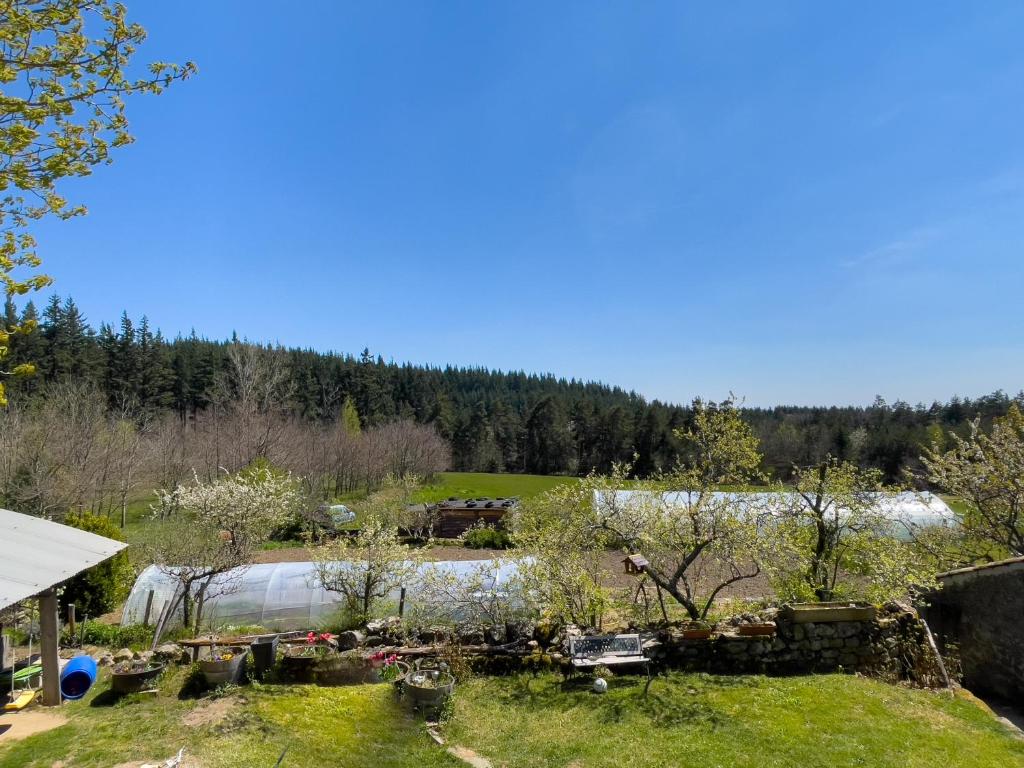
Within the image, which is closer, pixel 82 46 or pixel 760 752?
pixel 82 46

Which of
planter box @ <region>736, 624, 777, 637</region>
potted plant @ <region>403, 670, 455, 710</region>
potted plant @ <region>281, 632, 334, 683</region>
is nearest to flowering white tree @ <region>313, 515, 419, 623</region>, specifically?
potted plant @ <region>281, 632, 334, 683</region>

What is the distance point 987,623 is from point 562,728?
8.32 meters

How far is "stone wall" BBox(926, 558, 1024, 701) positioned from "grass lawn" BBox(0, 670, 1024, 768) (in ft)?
6.98

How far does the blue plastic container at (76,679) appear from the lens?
927 centimetres

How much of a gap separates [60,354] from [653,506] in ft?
172

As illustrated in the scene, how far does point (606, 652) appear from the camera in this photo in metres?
9.41

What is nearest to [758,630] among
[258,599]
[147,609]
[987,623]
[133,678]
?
[987,623]

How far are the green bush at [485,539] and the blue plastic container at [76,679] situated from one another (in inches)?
692

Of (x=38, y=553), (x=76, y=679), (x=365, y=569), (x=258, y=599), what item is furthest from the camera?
(x=258, y=599)

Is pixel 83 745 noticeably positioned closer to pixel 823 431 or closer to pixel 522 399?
pixel 823 431

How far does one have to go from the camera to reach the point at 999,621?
9797mm

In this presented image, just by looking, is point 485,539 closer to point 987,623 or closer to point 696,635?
point 696,635

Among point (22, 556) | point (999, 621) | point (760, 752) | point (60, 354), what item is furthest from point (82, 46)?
point (60, 354)

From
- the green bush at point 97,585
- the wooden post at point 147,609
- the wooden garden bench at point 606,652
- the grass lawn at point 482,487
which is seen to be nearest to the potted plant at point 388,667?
the wooden garden bench at point 606,652
